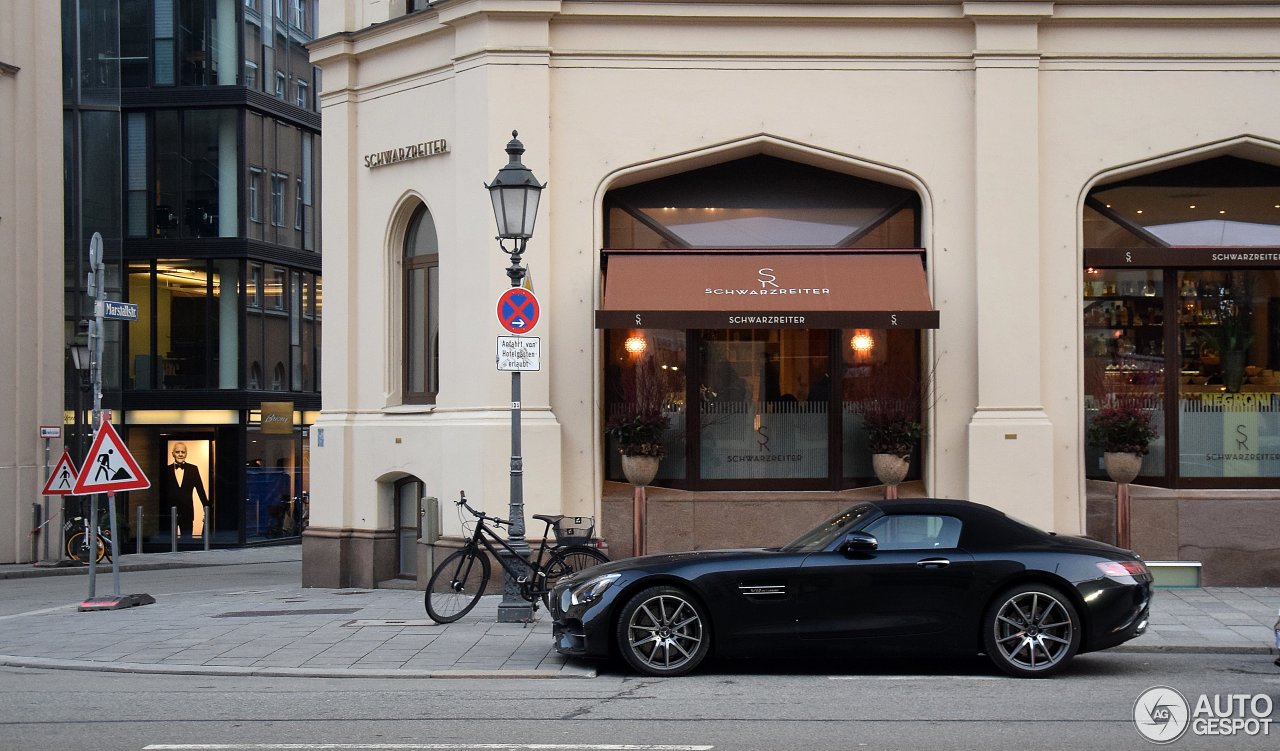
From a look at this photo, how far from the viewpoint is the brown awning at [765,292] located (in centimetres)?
Answer: 1490

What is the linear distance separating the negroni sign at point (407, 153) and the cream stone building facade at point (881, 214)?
5 centimetres

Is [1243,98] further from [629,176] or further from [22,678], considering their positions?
[22,678]

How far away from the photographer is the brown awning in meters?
14.9

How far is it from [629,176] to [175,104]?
19.4 meters

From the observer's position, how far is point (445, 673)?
33.6ft

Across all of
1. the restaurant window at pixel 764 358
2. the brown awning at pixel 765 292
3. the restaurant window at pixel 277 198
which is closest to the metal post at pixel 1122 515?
the restaurant window at pixel 764 358

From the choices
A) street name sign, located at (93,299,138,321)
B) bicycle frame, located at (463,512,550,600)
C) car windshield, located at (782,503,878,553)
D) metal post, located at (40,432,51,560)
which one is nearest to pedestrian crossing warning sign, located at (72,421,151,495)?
street name sign, located at (93,299,138,321)

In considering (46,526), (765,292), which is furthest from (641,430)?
(46,526)

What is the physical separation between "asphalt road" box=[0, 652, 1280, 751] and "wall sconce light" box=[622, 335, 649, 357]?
247 inches

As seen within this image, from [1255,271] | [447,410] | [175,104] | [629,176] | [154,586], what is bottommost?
[154,586]

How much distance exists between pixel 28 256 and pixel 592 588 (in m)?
20.2

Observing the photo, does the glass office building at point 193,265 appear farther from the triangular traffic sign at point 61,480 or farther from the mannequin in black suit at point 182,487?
the triangular traffic sign at point 61,480

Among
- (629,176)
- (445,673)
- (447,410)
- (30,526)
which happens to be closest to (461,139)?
(629,176)

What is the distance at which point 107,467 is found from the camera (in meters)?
15.5
